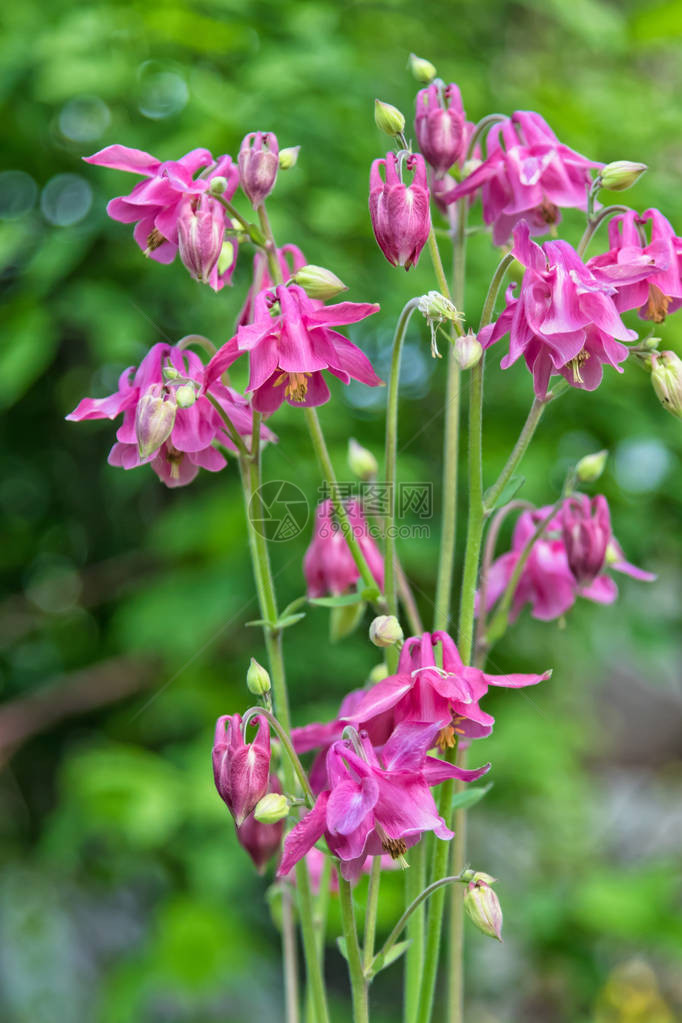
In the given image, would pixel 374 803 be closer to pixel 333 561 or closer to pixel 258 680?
pixel 258 680

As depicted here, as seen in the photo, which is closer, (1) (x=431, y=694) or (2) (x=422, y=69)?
(1) (x=431, y=694)

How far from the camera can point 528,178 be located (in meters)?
0.67

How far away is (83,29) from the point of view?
1435mm

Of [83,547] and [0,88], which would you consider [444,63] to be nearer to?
[0,88]

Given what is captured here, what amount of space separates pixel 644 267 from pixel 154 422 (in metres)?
0.33

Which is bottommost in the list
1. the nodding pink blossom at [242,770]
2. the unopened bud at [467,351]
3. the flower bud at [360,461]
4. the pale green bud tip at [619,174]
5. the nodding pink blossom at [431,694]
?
the nodding pink blossom at [242,770]

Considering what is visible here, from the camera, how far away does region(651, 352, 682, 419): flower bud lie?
645 mm

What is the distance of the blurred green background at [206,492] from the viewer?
1.50 m

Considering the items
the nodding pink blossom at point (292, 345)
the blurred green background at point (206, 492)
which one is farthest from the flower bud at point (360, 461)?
the blurred green background at point (206, 492)

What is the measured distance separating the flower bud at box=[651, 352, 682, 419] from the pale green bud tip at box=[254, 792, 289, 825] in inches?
14.7

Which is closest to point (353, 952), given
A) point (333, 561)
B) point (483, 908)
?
point (483, 908)

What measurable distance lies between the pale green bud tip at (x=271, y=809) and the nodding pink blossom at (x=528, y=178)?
45 cm

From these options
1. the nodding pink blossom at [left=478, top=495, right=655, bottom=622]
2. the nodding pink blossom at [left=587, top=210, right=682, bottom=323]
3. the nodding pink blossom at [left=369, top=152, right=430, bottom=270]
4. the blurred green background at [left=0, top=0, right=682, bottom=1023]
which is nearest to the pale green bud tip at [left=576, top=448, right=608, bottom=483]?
the nodding pink blossom at [left=478, top=495, right=655, bottom=622]

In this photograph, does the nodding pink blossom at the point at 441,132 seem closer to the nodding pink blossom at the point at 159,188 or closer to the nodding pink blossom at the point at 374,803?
the nodding pink blossom at the point at 159,188
